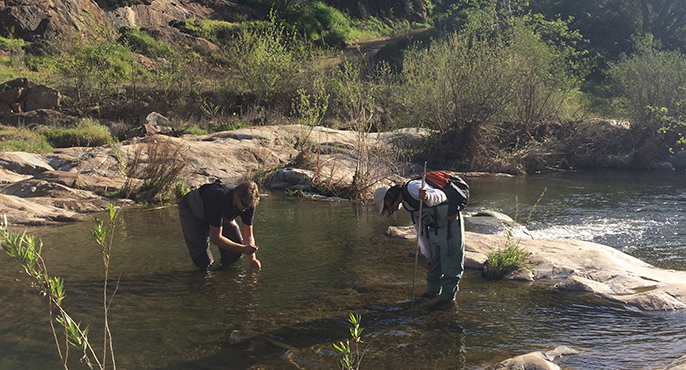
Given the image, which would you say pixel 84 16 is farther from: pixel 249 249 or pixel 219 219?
pixel 249 249

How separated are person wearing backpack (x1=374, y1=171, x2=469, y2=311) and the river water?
1.29 feet

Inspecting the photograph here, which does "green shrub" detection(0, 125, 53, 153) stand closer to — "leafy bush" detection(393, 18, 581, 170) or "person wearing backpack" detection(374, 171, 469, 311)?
"leafy bush" detection(393, 18, 581, 170)

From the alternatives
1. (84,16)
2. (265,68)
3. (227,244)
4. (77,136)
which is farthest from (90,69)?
(227,244)

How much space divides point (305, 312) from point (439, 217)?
1.68m

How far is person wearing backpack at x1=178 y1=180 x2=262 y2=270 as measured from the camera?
631 cm

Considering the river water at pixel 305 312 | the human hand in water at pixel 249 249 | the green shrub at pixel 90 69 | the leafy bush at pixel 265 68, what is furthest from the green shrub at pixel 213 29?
the human hand in water at pixel 249 249

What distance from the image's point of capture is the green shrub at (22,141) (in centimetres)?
1534

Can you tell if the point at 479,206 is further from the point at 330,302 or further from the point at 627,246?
the point at 330,302

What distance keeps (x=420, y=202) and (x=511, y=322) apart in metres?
1.56

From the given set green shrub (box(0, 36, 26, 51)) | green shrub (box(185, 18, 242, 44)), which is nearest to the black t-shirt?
green shrub (box(0, 36, 26, 51))

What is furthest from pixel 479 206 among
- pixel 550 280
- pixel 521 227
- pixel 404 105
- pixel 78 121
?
pixel 78 121

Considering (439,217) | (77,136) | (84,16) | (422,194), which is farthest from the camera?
(84,16)

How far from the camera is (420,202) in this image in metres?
5.50

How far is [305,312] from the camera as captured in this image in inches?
237
